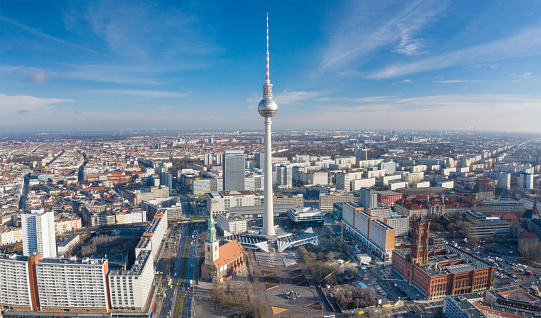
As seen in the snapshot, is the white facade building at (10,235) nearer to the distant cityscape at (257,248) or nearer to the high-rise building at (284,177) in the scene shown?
the distant cityscape at (257,248)

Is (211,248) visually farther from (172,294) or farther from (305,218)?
(305,218)

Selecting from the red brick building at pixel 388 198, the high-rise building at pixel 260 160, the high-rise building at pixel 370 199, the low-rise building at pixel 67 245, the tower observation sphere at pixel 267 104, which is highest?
the tower observation sphere at pixel 267 104

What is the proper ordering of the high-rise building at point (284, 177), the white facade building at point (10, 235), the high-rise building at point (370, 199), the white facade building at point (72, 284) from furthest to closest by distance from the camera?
the high-rise building at point (284, 177) < the high-rise building at point (370, 199) < the white facade building at point (10, 235) < the white facade building at point (72, 284)

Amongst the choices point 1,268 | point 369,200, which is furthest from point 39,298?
point 369,200

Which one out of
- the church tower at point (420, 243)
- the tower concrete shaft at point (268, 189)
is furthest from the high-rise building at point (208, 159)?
the church tower at point (420, 243)

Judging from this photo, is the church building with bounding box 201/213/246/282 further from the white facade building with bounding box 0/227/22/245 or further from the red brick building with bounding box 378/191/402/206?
the red brick building with bounding box 378/191/402/206

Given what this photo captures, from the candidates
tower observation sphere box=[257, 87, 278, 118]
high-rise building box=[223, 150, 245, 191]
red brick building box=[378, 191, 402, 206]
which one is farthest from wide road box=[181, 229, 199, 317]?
red brick building box=[378, 191, 402, 206]
